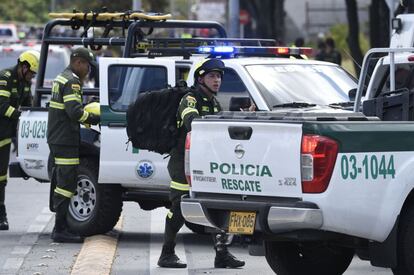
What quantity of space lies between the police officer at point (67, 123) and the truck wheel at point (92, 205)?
0.98 ft

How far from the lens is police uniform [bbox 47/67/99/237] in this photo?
40.1ft

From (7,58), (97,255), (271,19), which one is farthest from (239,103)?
(271,19)

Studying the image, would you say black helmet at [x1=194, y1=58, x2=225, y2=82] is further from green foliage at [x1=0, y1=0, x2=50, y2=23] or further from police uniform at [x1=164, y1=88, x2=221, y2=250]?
green foliage at [x1=0, y1=0, x2=50, y2=23]

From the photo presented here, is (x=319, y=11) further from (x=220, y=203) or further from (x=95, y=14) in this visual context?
(x=220, y=203)

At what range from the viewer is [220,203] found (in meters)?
8.66

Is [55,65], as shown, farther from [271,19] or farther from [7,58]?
[271,19]

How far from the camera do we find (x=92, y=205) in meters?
12.7

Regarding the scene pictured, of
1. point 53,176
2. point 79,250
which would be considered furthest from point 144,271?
point 53,176

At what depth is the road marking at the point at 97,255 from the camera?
1052 centimetres

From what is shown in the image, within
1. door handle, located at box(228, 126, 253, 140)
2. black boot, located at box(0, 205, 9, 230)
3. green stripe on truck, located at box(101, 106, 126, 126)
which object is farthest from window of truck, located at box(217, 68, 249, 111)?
door handle, located at box(228, 126, 253, 140)

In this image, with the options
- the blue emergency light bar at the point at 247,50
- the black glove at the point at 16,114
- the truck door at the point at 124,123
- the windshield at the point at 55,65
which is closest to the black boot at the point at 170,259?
the truck door at the point at 124,123

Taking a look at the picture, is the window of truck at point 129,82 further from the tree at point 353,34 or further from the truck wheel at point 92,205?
the tree at point 353,34

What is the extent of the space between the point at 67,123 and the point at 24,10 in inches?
2998

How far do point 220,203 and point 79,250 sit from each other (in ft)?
12.0
